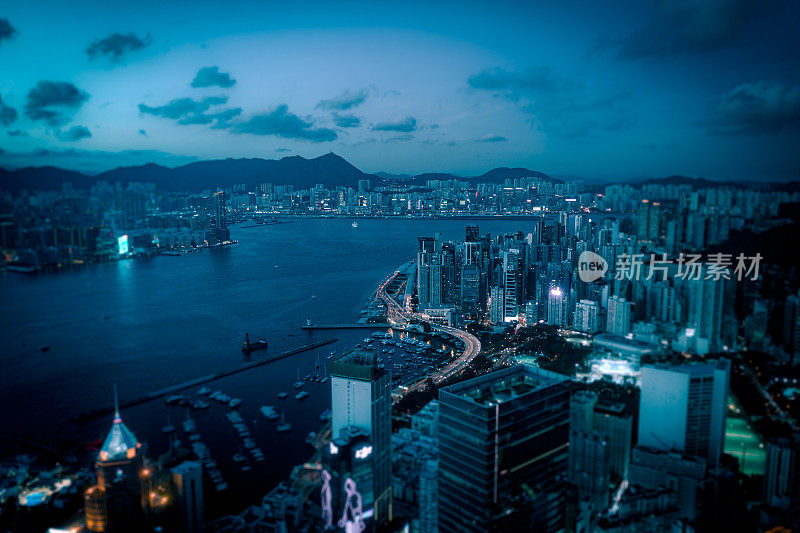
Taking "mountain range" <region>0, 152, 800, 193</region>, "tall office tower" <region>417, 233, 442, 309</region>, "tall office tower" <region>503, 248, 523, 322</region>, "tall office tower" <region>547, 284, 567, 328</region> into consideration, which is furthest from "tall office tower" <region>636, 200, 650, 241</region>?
"tall office tower" <region>417, 233, 442, 309</region>

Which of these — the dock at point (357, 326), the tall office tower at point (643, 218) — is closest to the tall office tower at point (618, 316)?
the tall office tower at point (643, 218)

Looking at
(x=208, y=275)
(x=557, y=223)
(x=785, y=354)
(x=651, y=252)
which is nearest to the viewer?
(x=785, y=354)

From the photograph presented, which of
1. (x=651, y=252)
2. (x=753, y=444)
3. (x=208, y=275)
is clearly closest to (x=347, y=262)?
(x=208, y=275)

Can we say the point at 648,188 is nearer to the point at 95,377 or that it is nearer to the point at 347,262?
the point at 95,377

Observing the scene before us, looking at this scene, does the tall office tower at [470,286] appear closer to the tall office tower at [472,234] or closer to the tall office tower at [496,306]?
the tall office tower at [496,306]

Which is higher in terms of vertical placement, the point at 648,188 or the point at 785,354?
the point at 648,188

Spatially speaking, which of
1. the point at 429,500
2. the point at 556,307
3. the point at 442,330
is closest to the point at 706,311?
the point at 429,500
